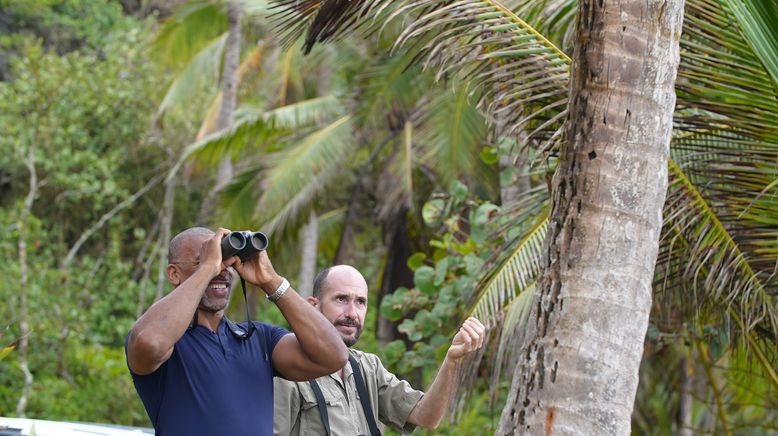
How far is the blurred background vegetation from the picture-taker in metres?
6.23

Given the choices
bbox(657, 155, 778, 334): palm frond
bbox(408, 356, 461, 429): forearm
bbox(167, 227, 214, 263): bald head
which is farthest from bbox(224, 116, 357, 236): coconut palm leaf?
bbox(167, 227, 214, 263): bald head

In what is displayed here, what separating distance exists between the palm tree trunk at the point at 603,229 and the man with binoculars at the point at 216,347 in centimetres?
75

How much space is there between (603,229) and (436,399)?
3.52 ft

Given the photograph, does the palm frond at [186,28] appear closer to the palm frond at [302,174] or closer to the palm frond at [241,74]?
the palm frond at [241,74]

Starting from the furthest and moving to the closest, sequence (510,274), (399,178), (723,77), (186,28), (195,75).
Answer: (195,75), (186,28), (399,178), (510,274), (723,77)

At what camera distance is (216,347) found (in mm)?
3887

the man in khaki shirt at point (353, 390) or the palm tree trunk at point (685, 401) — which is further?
the palm tree trunk at point (685, 401)

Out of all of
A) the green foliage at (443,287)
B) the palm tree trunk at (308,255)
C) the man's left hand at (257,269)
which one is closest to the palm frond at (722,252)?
the green foliage at (443,287)

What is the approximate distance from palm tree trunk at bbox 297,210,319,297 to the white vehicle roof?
9862 mm

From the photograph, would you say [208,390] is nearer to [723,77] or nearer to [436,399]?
[436,399]

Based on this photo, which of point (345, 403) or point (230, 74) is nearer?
point (345, 403)

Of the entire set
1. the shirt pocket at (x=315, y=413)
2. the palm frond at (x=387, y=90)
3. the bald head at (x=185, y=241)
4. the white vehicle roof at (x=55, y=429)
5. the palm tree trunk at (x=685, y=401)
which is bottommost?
the palm tree trunk at (x=685, y=401)

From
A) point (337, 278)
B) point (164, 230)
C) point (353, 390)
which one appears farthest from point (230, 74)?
point (353, 390)

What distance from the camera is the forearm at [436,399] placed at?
4.26m
